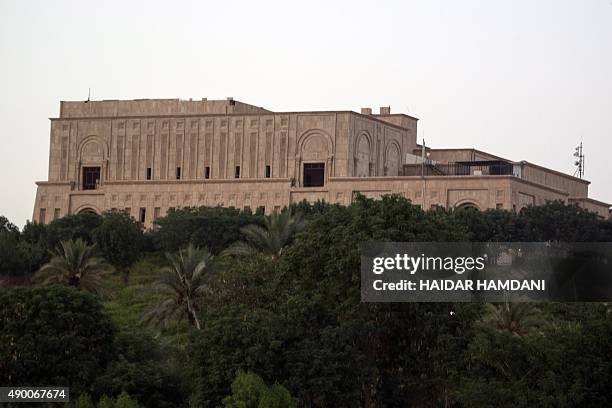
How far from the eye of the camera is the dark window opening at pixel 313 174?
123 m

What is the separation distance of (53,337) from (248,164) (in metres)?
56.5

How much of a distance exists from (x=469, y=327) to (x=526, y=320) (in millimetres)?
9415

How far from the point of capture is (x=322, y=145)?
404ft

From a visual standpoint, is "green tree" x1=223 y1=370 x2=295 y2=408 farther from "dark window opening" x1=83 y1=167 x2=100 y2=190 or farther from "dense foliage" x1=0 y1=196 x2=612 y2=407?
"dark window opening" x1=83 y1=167 x2=100 y2=190

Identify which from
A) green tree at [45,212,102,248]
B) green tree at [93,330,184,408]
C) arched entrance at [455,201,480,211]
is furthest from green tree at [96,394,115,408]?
arched entrance at [455,201,480,211]

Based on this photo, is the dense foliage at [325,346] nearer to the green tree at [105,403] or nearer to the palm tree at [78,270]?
the green tree at [105,403]

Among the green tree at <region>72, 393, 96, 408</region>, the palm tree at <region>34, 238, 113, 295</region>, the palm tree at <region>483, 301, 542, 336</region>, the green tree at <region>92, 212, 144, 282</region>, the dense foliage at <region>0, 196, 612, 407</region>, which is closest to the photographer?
the dense foliage at <region>0, 196, 612, 407</region>

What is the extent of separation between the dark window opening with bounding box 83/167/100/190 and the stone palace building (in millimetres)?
65

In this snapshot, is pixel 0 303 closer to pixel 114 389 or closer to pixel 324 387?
pixel 114 389

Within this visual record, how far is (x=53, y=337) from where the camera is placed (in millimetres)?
68438

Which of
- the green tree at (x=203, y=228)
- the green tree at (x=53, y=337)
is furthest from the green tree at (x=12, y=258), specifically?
the green tree at (x=53, y=337)

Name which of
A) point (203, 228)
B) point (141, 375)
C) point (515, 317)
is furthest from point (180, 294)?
point (203, 228)

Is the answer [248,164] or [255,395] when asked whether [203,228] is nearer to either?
[248,164]

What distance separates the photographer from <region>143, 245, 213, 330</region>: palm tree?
84.3m
